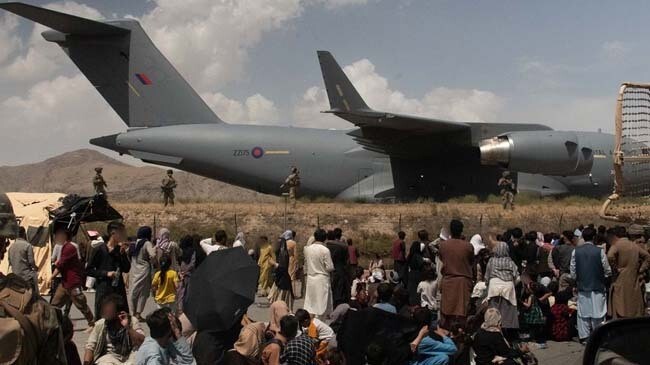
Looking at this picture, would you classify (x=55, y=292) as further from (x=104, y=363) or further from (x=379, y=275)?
(x=379, y=275)

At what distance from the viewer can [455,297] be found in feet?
26.9

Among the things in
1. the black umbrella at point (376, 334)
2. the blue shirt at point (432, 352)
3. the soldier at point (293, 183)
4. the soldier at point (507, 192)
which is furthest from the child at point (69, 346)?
the soldier at point (293, 183)

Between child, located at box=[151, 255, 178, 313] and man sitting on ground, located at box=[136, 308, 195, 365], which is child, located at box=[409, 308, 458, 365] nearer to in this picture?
man sitting on ground, located at box=[136, 308, 195, 365]

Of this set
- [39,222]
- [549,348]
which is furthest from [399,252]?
[39,222]

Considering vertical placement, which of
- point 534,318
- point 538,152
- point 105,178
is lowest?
A: point 534,318

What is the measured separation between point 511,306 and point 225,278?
13.9 ft

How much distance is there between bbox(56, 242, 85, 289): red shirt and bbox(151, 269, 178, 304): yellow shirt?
977 mm

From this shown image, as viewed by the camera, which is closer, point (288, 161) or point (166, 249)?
point (166, 249)

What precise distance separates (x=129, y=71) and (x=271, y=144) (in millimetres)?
5300

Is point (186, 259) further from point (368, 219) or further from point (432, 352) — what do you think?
point (368, 219)

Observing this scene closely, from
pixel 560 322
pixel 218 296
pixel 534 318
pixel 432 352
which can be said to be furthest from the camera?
pixel 560 322

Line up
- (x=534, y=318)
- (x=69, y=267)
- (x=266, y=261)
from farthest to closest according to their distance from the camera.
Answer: (x=266, y=261)
(x=534, y=318)
(x=69, y=267)

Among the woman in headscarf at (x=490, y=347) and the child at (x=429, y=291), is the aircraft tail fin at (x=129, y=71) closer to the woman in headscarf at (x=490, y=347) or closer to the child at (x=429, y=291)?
the child at (x=429, y=291)

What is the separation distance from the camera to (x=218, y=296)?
16.6 ft
